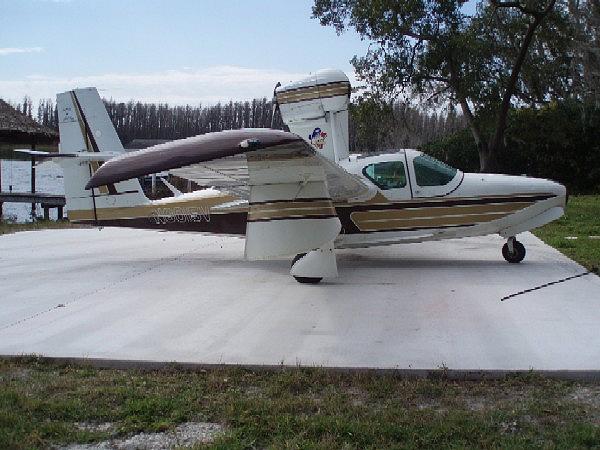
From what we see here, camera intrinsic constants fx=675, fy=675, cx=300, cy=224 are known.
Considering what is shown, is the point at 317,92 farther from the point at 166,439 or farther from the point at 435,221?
the point at 166,439

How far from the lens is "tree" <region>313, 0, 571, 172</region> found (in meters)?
21.9

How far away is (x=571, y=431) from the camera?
431cm

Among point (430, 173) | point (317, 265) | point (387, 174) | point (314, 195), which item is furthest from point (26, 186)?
point (314, 195)

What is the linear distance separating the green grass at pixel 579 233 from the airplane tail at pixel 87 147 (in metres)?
7.49

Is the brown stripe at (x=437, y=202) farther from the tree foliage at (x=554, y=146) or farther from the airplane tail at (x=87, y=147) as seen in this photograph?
the tree foliage at (x=554, y=146)

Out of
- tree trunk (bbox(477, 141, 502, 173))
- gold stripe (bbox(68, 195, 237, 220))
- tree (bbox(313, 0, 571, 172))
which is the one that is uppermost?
tree (bbox(313, 0, 571, 172))

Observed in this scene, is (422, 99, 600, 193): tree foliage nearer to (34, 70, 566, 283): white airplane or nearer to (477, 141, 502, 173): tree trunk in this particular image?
(477, 141, 502, 173): tree trunk

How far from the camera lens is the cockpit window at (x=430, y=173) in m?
10.7

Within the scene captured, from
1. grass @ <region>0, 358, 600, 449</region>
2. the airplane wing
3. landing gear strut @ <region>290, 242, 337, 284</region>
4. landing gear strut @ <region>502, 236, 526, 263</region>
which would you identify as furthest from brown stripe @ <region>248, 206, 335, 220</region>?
landing gear strut @ <region>502, 236, 526, 263</region>

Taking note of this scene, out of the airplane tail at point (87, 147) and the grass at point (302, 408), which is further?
the airplane tail at point (87, 147)

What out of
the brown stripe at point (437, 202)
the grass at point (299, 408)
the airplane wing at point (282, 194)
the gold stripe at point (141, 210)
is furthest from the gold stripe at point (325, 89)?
the grass at point (299, 408)

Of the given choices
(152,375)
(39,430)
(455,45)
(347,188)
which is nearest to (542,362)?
(152,375)

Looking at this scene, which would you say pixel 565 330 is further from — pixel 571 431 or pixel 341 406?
pixel 341 406

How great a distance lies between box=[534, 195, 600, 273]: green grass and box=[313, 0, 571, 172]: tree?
440cm
